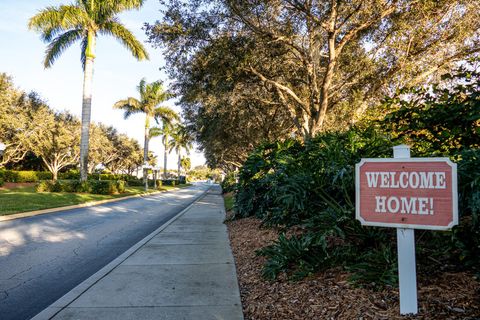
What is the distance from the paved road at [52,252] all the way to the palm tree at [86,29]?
12.9m

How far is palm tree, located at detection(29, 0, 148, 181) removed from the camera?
875 inches

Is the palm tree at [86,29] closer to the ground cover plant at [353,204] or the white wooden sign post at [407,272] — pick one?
the ground cover plant at [353,204]

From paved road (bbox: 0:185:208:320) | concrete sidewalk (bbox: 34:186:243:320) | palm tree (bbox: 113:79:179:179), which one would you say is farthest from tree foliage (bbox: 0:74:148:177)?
concrete sidewalk (bbox: 34:186:243:320)

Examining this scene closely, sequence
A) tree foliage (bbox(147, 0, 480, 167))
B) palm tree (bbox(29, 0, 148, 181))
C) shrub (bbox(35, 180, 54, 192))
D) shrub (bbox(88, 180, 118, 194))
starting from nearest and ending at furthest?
tree foliage (bbox(147, 0, 480, 167)) → palm tree (bbox(29, 0, 148, 181)) → shrub (bbox(35, 180, 54, 192)) → shrub (bbox(88, 180, 118, 194))

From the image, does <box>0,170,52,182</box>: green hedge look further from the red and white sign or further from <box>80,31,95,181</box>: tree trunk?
the red and white sign

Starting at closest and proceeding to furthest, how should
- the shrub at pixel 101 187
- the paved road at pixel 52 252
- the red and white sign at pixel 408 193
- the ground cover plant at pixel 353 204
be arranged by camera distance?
the red and white sign at pixel 408 193, the ground cover plant at pixel 353 204, the paved road at pixel 52 252, the shrub at pixel 101 187

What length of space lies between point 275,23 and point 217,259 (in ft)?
28.1

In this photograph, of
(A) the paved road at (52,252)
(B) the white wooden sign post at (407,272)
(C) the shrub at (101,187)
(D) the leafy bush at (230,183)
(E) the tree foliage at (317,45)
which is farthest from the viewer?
(C) the shrub at (101,187)

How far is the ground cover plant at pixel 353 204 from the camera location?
3330mm

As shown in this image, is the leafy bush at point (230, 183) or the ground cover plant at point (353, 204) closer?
the ground cover plant at point (353, 204)

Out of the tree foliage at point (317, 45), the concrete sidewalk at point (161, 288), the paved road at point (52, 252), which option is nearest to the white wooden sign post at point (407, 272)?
the concrete sidewalk at point (161, 288)

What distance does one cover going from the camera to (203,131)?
20969mm

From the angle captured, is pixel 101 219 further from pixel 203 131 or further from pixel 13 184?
pixel 13 184

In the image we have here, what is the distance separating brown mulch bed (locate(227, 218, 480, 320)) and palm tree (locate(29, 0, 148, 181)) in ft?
73.5
